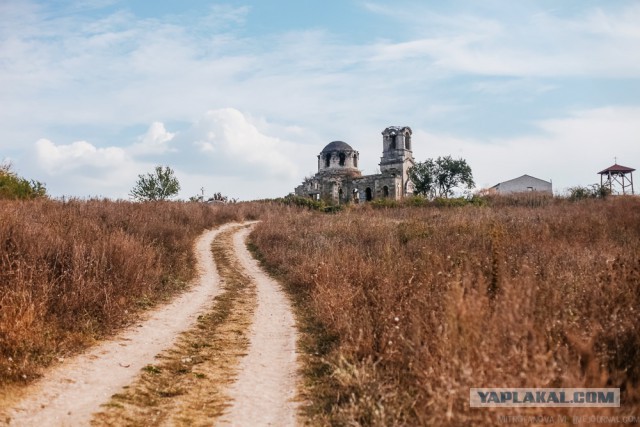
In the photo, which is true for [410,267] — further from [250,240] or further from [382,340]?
[250,240]

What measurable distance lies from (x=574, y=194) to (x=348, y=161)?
32037 millimetres

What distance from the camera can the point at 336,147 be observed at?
62188 mm

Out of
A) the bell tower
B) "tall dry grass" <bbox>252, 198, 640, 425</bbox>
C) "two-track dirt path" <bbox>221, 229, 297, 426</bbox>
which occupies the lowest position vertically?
"two-track dirt path" <bbox>221, 229, 297, 426</bbox>

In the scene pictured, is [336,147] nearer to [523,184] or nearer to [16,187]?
[523,184]

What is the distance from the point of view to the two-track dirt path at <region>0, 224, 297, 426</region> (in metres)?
Answer: 4.77

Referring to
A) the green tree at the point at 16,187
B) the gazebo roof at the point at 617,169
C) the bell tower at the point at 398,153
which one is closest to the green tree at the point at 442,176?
the bell tower at the point at 398,153

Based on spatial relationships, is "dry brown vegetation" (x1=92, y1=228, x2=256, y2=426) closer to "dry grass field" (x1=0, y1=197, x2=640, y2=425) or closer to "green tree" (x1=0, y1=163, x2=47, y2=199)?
"dry grass field" (x1=0, y1=197, x2=640, y2=425)

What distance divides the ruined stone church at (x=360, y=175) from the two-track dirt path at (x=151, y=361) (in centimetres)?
4613

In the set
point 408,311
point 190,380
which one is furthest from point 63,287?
point 408,311

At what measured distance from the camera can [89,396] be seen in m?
5.14

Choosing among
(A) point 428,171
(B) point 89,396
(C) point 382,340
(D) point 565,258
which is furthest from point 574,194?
(B) point 89,396

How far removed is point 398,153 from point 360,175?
5.91 meters

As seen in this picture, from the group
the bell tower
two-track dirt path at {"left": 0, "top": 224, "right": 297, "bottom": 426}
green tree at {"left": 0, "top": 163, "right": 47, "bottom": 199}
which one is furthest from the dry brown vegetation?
the bell tower

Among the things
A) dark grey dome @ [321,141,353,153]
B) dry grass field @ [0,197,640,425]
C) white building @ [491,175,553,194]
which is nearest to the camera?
dry grass field @ [0,197,640,425]
